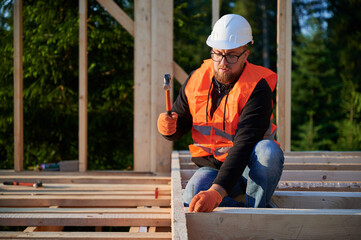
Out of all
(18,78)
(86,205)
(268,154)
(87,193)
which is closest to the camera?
(268,154)

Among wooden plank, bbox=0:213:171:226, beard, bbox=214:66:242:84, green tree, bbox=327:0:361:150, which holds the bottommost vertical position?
wooden plank, bbox=0:213:171:226

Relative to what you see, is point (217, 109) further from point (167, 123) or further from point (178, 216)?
point (178, 216)

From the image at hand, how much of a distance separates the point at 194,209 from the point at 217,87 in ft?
3.21

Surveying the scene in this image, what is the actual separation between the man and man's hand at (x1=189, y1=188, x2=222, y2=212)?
15 centimetres

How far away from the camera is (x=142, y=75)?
4.27 metres

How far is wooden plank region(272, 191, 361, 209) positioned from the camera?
7.54ft

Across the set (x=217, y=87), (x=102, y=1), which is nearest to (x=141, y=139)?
(x=102, y=1)

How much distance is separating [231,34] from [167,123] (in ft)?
2.33

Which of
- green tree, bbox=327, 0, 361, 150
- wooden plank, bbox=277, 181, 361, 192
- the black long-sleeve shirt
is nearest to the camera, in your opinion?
the black long-sleeve shirt

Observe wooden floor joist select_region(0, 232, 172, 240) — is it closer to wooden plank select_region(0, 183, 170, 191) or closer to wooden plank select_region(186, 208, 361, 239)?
wooden plank select_region(186, 208, 361, 239)

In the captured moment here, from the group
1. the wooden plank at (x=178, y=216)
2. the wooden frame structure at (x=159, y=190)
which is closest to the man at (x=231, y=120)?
the wooden plank at (x=178, y=216)

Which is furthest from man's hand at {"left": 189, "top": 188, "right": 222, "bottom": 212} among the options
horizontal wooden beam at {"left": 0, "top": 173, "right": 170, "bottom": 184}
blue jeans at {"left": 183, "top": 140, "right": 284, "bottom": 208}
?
horizontal wooden beam at {"left": 0, "top": 173, "right": 170, "bottom": 184}

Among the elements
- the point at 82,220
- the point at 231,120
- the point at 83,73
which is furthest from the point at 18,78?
the point at 231,120

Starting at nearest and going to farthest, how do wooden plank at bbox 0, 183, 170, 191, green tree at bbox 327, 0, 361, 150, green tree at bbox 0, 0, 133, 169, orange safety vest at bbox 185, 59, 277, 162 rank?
orange safety vest at bbox 185, 59, 277, 162 < wooden plank at bbox 0, 183, 170, 191 < green tree at bbox 0, 0, 133, 169 < green tree at bbox 327, 0, 361, 150
